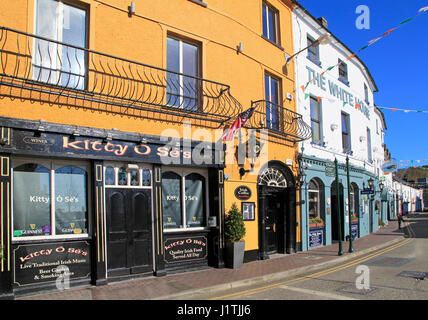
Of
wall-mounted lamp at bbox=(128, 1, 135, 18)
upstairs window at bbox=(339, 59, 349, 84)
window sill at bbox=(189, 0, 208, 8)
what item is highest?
upstairs window at bbox=(339, 59, 349, 84)

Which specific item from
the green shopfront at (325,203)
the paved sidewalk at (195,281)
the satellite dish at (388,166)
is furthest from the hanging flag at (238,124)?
the satellite dish at (388,166)

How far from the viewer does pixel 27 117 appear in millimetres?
7289

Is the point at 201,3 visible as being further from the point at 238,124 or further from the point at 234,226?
the point at 234,226

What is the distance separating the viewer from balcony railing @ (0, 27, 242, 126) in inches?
287

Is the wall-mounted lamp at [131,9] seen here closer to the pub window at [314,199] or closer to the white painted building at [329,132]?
the white painted building at [329,132]

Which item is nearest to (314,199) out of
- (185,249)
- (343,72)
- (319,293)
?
(185,249)

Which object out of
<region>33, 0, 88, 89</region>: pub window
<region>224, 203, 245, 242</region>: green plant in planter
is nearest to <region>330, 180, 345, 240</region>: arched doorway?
<region>224, 203, 245, 242</region>: green plant in planter

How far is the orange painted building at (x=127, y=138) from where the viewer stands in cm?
730

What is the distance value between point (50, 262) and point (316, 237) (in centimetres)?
1103

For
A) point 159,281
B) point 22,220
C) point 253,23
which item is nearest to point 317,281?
point 159,281

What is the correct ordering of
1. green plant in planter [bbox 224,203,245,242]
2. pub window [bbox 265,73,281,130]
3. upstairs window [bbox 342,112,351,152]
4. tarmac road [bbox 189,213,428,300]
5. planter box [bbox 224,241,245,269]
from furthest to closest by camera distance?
upstairs window [bbox 342,112,351,152] < pub window [bbox 265,73,281,130] < green plant in planter [bbox 224,203,245,242] < planter box [bbox 224,241,245,269] < tarmac road [bbox 189,213,428,300]

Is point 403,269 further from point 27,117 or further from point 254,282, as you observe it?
point 27,117

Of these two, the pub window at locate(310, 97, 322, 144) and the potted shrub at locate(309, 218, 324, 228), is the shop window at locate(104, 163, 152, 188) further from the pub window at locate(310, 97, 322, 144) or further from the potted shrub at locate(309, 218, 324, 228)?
the pub window at locate(310, 97, 322, 144)
